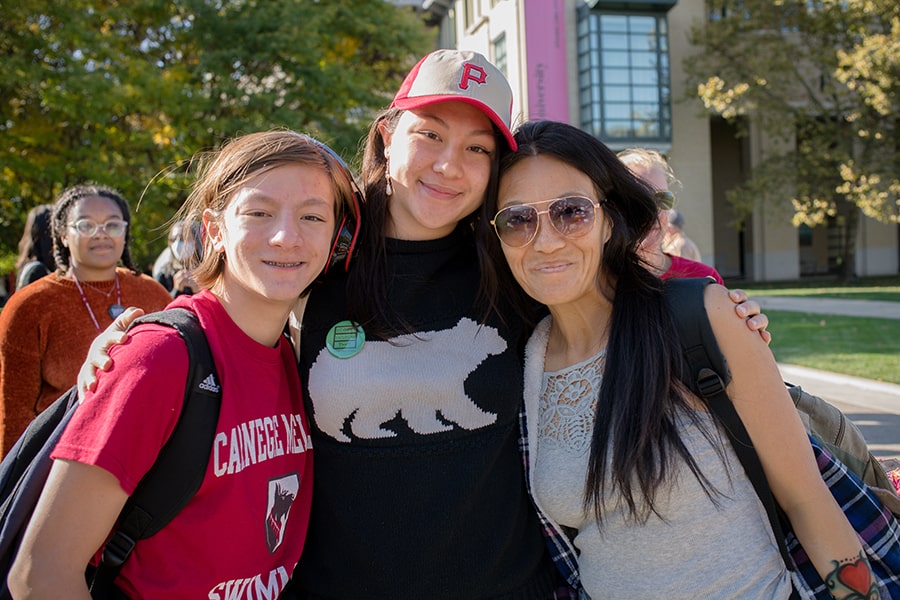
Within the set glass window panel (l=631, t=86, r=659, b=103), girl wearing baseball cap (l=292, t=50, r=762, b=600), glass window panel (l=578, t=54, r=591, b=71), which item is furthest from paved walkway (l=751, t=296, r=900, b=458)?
glass window panel (l=631, t=86, r=659, b=103)

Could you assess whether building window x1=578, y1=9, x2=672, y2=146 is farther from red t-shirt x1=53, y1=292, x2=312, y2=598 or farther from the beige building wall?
red t-shirt x1=53, y1=292, x2=312, y2=598

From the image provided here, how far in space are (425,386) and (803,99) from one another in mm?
31503

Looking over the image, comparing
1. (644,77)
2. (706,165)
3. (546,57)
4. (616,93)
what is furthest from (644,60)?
(706,165)

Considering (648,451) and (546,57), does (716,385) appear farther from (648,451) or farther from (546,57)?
(546,57)

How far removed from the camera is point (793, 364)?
9.58 meters

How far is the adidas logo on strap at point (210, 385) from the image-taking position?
69.4 inches

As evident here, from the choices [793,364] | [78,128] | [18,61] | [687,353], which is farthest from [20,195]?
[687,353]

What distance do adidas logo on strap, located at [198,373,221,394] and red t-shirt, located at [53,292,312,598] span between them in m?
0.02

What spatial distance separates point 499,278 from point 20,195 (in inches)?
627

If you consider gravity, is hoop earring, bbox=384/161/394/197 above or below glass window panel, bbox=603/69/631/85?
below

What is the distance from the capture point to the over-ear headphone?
2256 mm

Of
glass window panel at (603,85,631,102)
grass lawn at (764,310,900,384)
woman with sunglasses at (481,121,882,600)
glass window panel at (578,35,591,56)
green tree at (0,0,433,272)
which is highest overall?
glass window panel at (578,35,591,56)

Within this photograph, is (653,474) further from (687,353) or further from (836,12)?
(836,12)

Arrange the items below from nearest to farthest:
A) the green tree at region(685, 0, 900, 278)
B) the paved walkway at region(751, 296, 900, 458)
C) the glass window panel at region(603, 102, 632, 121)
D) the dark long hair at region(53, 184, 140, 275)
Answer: the dark long hair at region(53, 184, 140, 275), the paved walkway at region(751, 296, 900, 458), the green tree at region(685, 0, 900, 278), the glass window panel at region(603, 102, 632, 121)
